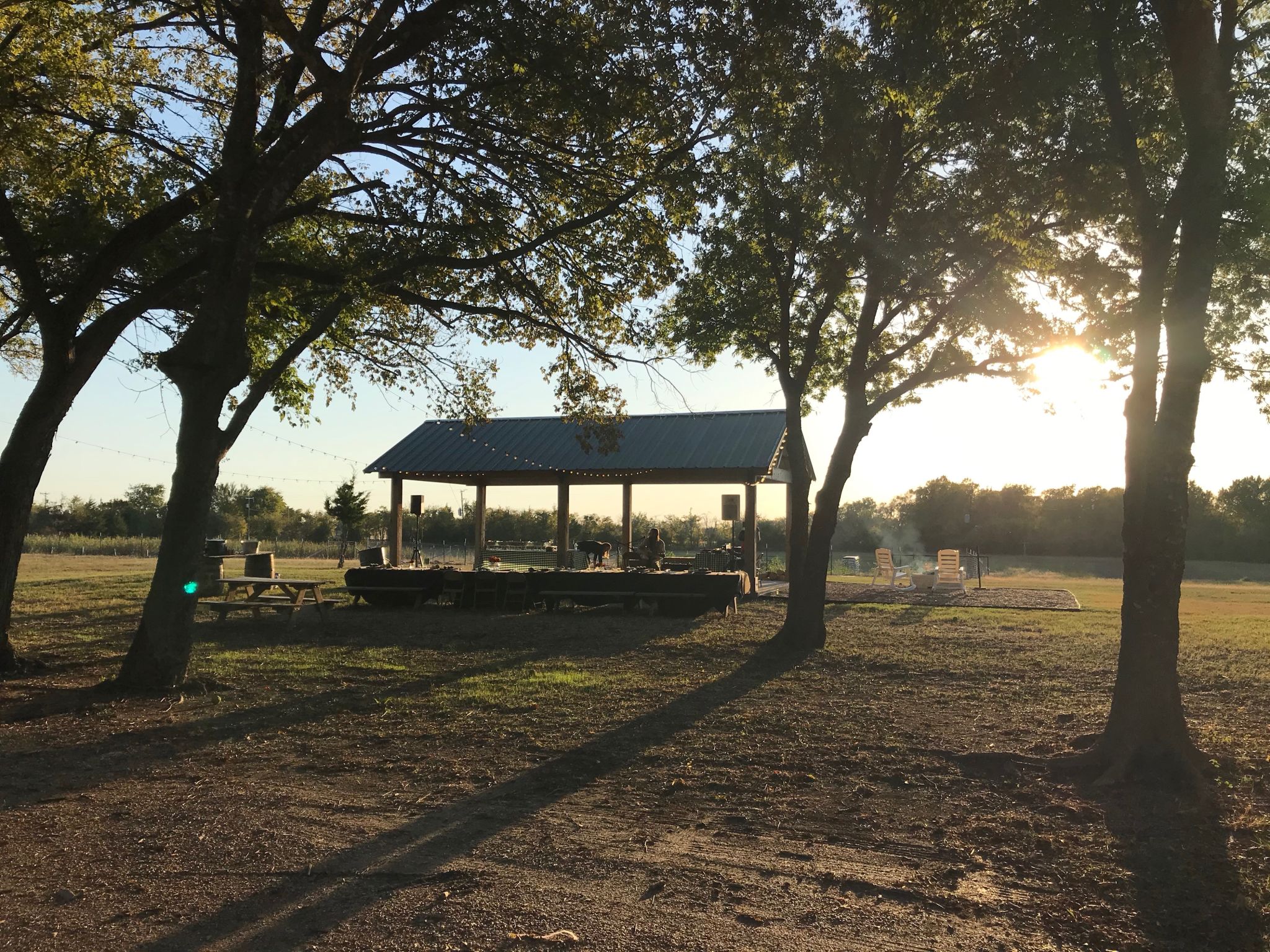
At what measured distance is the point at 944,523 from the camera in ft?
173

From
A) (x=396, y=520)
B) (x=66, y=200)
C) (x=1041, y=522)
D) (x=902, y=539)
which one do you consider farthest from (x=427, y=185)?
(x=1041, y=522)

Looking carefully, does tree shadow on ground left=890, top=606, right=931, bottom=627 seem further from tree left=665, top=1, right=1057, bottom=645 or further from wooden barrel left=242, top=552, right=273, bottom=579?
wooden barrel left=242, top=552, right=273, bottom=579

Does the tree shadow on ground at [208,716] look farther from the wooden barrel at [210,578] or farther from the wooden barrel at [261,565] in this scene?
the wooden barrel at [210,578]

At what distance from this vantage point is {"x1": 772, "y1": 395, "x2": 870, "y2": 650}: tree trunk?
406 inches

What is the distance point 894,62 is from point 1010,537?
47292 millimetres

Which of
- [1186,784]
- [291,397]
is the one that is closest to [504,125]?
[291,397]

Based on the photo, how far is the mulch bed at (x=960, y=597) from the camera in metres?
17.1

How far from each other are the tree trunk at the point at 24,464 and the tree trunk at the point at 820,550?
24.0ft

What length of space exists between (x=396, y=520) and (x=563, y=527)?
3.88 metres

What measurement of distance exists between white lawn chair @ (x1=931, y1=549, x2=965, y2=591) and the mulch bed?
26cm

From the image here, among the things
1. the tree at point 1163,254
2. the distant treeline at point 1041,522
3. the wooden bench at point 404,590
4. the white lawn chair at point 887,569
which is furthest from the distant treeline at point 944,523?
the tree at point 1163,254

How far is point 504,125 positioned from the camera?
809 cm

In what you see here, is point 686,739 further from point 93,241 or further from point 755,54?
point 93,241

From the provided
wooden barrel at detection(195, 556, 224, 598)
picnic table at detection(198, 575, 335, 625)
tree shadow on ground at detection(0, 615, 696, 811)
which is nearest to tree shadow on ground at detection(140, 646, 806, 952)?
tree shadow on ground at detection(0, 615, 696, 811)
